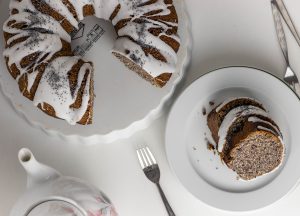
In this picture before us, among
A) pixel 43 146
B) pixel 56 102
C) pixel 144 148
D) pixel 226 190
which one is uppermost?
pixel 56 102

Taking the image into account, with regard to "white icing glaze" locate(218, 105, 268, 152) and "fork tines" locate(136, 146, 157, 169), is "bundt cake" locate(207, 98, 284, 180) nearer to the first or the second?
"white icing glaze" locate(218, 105, 268, 152)

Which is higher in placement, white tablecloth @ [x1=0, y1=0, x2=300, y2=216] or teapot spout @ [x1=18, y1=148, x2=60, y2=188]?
teapot spout @ [x1=18, y1=148, x2=60, y2=188]

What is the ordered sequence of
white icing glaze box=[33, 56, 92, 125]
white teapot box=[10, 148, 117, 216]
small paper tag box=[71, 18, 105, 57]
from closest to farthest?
white teapot box=[10, 148, 117, 216] → white icing glaze box=[33, 56, 92, 125] → small paper tag box=[71, 18, 105, 57]

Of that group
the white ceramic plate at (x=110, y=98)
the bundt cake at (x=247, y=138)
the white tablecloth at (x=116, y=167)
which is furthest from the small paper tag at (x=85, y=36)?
the bundt cake at (x=247, y=138)

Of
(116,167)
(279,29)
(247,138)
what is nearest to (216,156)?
(247,138)

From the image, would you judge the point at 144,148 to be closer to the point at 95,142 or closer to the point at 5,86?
the point at 95,142

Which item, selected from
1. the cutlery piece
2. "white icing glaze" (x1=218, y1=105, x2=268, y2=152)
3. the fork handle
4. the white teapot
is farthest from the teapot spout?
the cutlery piece

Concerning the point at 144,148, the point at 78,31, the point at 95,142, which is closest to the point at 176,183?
the point at 144,148

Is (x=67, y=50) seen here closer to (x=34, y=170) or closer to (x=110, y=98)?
(x=110, y=98)
